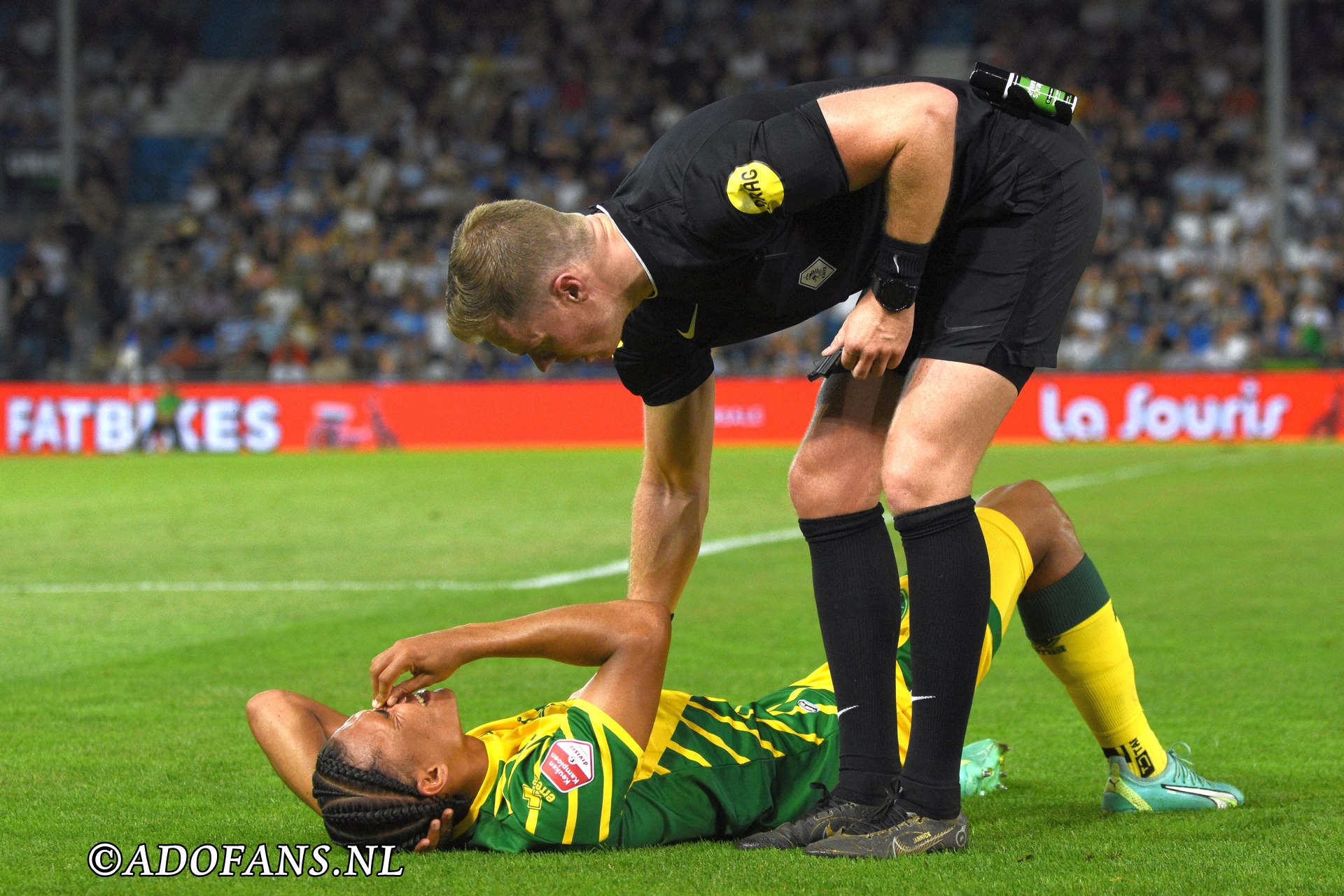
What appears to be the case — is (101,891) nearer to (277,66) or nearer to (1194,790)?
(1194,790)

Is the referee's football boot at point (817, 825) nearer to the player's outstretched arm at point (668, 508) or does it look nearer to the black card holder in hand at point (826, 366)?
the player's outstretched arm at point (668, 508)

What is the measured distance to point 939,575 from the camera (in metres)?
3.35

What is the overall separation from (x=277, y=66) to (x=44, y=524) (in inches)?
751

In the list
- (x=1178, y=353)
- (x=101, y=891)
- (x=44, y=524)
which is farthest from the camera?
(x=1178, y=353)

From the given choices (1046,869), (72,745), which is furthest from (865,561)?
(72,745)

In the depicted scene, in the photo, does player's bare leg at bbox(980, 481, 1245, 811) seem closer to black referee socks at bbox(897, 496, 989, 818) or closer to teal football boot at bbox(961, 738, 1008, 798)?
teal football boot at bbox(961, 738, 1008, 798)

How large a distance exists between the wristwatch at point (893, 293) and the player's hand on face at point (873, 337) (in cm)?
1

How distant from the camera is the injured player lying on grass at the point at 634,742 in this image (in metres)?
3.30

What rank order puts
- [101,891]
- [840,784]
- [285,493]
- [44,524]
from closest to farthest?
1. [101,891]
2. [840,784]
3. [44,524]
4. [285,493]

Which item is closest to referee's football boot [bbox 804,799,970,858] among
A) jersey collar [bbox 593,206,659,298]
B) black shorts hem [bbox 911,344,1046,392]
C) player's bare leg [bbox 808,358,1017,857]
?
player's bare leg [bbox 808,358,1017,857]

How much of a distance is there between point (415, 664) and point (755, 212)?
44.8 inches

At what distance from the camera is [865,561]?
139 inches

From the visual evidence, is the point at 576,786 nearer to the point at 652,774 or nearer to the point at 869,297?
the point at 652,774

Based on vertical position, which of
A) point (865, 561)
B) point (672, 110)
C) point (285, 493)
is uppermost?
point (672, 110)
